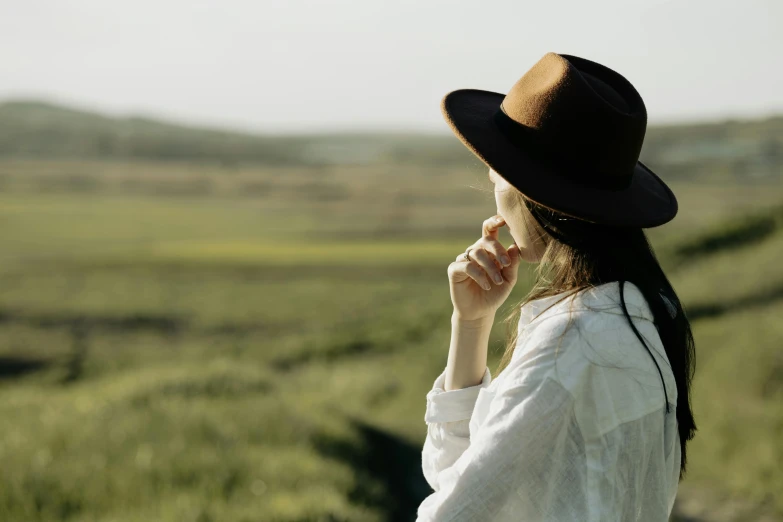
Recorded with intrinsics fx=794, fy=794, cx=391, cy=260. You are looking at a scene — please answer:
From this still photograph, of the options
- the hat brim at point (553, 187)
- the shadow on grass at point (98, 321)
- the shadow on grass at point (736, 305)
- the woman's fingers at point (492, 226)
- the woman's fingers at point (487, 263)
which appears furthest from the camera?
the shadow on grass at point (98, 321)

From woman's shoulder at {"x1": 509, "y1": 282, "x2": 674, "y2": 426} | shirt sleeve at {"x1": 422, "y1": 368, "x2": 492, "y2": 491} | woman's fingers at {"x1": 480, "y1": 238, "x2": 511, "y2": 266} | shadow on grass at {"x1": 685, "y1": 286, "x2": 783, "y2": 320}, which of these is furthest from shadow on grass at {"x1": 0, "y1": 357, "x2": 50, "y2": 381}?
woman's shoulder at {"x1": 509, "y1": 282, "x2": 674, "y2": 426}

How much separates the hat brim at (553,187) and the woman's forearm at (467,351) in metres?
0.45

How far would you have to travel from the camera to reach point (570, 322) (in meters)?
1.46

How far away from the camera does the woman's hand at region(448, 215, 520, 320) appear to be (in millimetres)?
1742

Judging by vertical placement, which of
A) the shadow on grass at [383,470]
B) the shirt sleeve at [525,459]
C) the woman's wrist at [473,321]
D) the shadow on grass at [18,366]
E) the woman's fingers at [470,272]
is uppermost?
the woman's fingers at [470,272]

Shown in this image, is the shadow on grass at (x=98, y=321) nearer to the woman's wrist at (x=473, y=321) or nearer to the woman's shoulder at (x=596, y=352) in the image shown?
the woman's wrist at (x=473, y=321)

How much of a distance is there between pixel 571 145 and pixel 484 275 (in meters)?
0.34

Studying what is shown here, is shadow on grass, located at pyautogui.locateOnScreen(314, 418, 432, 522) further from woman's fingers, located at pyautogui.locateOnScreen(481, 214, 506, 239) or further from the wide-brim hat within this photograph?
the wide-brim hat

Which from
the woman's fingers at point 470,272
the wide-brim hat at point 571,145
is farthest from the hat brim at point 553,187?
the woman's fingers at point 470,272

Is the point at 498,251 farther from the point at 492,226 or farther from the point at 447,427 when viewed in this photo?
the point at 447,427

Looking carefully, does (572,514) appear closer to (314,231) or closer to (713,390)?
(713,390)

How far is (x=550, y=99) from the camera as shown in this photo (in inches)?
63.1

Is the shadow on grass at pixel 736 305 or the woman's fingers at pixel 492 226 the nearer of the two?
the woman's fingers at pixel 492 226

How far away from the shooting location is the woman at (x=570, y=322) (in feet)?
4.68
